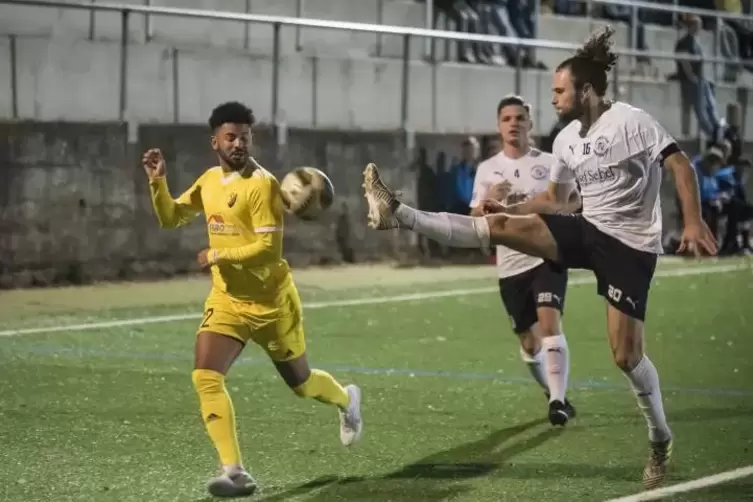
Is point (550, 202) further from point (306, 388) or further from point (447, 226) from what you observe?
point (306, 388)

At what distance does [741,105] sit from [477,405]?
65.7ft

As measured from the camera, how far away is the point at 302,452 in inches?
312

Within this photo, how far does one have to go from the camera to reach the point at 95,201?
16938mm

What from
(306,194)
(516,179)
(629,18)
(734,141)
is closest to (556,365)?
(516,179)

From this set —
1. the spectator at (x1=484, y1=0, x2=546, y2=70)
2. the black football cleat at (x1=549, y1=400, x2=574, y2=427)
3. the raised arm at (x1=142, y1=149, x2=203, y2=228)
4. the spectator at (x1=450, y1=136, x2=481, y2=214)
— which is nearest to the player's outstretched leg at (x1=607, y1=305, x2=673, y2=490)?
the black football cleat at (x1=549, y1=400, x2=574, y2=427)

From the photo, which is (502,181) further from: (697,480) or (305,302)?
(305,302)

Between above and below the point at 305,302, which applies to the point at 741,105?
above

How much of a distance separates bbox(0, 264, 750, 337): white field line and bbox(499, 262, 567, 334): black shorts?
5315 millimetres

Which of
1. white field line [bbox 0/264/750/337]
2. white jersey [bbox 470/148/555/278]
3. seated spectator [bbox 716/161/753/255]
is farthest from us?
seated spectator [bbox 716/161/753/255]

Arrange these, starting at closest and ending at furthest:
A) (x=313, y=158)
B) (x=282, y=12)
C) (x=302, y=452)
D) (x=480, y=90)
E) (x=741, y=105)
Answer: (x=302, y=452) → (x=313, y=158) → (x=282, y=12) → (x=480, y=90) → (x=741, y=105)

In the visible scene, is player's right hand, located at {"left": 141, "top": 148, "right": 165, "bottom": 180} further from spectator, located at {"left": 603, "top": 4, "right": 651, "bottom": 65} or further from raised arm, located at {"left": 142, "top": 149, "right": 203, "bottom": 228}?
spectator, located at {"left": 603, "top": 4, "right": 651, "bottom": 65}

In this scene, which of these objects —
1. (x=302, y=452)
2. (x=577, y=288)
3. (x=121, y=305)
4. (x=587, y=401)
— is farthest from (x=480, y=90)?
(x=302, y=452)

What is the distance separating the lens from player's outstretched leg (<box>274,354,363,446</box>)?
7355 millimetres

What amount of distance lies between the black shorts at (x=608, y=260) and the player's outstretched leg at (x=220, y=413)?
1.84 meters
